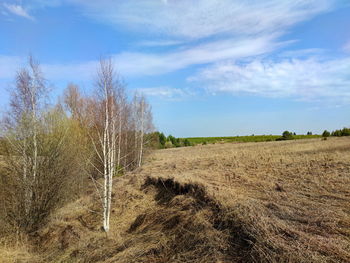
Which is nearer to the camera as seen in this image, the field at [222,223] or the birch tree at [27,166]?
the field at [222,223]

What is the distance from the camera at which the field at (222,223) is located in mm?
4531

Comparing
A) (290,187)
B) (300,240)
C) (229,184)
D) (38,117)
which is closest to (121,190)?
(38,117)

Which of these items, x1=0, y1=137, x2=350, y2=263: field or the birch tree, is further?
the birch tree

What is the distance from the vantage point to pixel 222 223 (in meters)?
5.90

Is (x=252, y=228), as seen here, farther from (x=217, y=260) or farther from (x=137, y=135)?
(x=137, y=135)

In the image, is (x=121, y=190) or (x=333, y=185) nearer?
(x=333, y=185)

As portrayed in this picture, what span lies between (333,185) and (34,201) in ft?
32.9

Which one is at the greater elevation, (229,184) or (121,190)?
(229,184)

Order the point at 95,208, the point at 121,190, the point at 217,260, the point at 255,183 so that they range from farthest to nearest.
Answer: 1. the point at 121,190
2. the point at 95,208
3. the point at 255,183
4. the point at 217,260

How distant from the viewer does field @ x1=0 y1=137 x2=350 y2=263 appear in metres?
4.53

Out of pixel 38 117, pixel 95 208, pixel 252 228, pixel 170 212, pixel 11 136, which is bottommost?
pixel 95 208

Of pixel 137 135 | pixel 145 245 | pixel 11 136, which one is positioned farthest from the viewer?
pixel 137 135

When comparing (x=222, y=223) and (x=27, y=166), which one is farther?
(x=27, y=166)

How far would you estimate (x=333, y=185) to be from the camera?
24.9 ft
